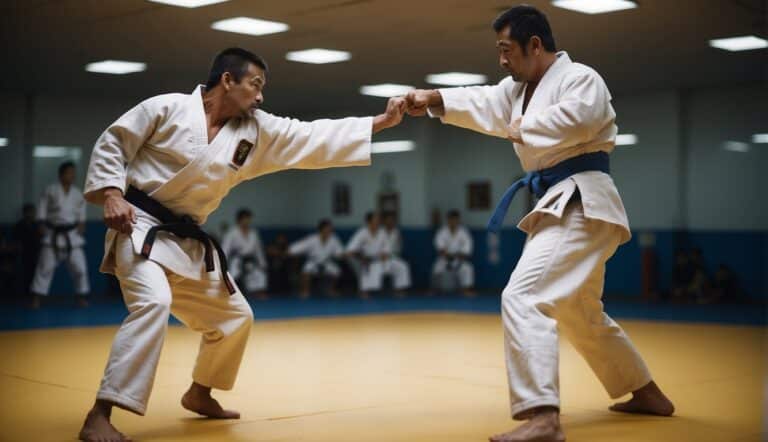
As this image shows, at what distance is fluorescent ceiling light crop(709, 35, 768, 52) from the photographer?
9.13 m

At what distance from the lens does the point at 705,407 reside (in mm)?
3836

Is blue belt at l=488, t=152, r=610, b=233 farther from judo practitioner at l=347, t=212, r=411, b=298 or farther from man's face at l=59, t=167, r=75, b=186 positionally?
judo practitioner at l=347, t=212, r=411, b=298

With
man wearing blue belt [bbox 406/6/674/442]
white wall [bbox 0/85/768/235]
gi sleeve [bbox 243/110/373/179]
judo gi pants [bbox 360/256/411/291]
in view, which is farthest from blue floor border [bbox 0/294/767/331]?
man wearing blue belt [bbox 406/6/674/442]

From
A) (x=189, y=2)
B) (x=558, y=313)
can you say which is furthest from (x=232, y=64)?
(x=189, y=2)

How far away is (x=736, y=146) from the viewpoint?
39.6 feet

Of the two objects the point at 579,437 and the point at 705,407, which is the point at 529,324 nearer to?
the point at 579,437

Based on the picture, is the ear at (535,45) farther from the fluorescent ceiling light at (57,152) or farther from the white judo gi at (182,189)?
the fluorescent ceiling light at (57,152)

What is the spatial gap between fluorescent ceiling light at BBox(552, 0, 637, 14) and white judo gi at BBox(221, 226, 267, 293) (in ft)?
20.7

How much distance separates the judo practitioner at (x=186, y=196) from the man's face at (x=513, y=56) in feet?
1.61

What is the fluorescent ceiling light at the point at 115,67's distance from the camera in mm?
10647

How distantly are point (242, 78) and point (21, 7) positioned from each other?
5.34m

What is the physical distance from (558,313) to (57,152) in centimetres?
1102

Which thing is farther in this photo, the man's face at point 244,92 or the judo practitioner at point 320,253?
the judo practitioner at point 320,253

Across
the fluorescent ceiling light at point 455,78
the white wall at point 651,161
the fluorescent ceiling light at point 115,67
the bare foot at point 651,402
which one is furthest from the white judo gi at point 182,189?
the white wall at point 651,161
